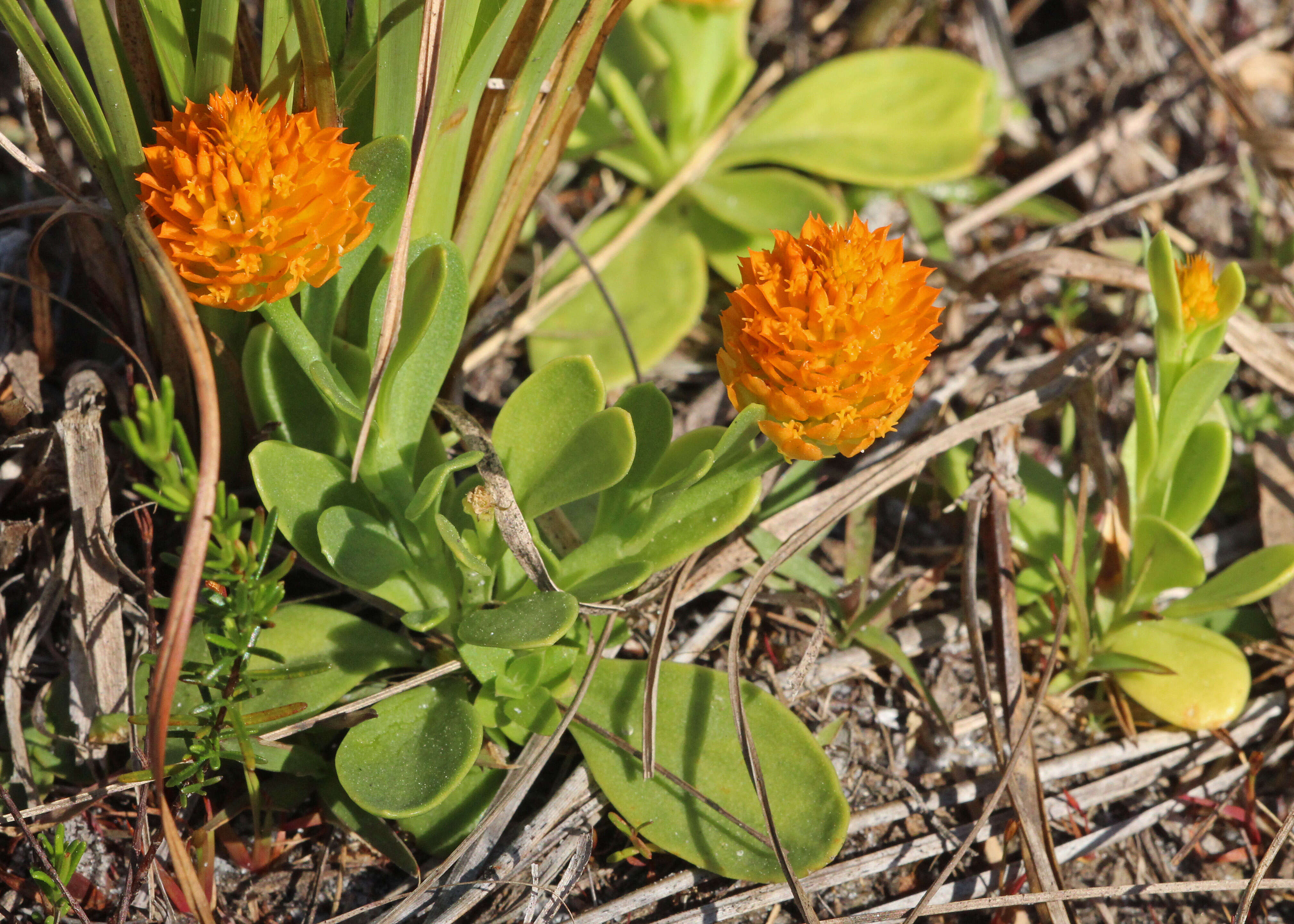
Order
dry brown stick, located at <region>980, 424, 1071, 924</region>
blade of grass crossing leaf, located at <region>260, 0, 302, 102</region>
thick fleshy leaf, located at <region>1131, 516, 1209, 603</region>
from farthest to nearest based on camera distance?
thick fleshy leaf, located at <region>1131, 516, 1209, 603</region>
dry brown stick, located at <region>980, 424, 1071, 924</region>
blade of grass crossing leaf, located at <region>260, 0, 302, 102</region>

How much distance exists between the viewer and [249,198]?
1.25 metres

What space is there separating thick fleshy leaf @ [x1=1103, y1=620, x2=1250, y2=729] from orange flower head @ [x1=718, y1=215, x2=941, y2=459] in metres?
1.13

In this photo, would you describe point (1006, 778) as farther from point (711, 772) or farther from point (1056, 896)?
point (711, 772)

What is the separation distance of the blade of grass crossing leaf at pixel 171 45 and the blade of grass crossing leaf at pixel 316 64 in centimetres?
18

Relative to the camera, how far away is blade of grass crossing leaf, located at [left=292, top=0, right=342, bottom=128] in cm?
143

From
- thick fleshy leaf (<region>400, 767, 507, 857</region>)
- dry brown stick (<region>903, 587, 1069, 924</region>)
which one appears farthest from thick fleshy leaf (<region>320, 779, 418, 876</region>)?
dry brown stick (<region>903, 587, 1069, 924</region>)

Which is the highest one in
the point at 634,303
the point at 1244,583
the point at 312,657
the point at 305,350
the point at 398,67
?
the point at 398,67

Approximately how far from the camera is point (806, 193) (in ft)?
8.76

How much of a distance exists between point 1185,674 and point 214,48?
2252 mm

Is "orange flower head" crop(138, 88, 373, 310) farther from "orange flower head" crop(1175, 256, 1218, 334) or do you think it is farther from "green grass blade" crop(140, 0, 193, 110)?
"orange flower head" crop(1175, 256, 1218, 334)

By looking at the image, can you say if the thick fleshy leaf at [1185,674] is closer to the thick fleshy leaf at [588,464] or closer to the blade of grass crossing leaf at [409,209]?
the thick fleshy leaf at [588,464]

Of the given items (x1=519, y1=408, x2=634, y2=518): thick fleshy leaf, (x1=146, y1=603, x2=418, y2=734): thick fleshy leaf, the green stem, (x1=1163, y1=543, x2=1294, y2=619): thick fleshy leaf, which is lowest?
(x1=1163, y1=543, x2=1294, y2=619): thick fleshy leaf

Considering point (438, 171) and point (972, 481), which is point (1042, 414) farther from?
point (438, 171)

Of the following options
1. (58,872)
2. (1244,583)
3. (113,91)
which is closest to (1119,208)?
(1244,583)
